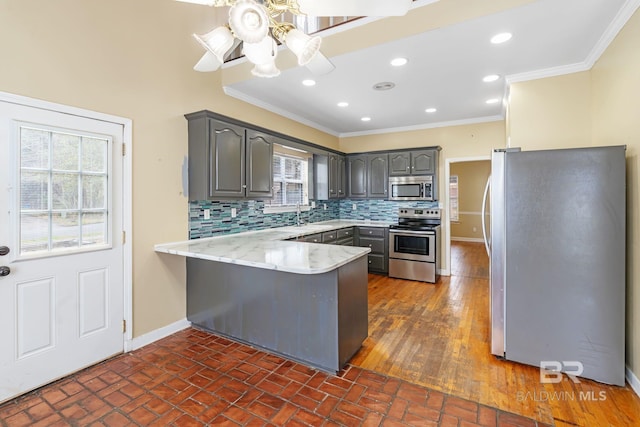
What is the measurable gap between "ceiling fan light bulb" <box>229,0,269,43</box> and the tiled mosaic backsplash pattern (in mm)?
2228

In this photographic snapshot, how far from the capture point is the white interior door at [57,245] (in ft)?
6.67

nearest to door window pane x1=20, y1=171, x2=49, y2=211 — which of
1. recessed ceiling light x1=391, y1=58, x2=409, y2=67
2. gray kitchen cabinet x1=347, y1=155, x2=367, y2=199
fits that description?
recessed ceiling light x1=391, y1=58, x2=409, y2=67

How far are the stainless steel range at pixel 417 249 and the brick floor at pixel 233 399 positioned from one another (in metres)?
2.88

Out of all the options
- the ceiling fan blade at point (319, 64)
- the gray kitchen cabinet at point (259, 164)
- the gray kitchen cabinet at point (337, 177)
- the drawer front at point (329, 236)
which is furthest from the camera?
the gray kitchen cabinet at point (337, 177)

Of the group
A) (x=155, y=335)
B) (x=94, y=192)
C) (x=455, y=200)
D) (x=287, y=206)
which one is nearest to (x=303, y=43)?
(x=94, y=192)

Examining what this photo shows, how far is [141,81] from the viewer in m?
2.78

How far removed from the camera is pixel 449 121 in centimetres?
520

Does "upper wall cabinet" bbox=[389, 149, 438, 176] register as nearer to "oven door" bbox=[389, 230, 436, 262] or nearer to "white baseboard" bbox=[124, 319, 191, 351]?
"oven door" bbox=[389, 230, 436, 262]

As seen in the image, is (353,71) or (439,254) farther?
(439,254)

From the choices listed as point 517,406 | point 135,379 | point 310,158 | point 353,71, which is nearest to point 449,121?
point 310,158

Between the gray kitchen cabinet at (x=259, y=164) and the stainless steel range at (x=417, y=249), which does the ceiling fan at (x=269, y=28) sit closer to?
the gray kitchen cabinet at (x=259, y=164)

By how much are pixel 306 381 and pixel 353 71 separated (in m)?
2.89

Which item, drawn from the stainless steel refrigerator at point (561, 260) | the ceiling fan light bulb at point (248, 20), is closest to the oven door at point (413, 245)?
the stainless steel refrigerator at point (561, 260)

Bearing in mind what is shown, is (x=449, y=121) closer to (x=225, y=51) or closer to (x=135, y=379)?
(x=225, y=51)
